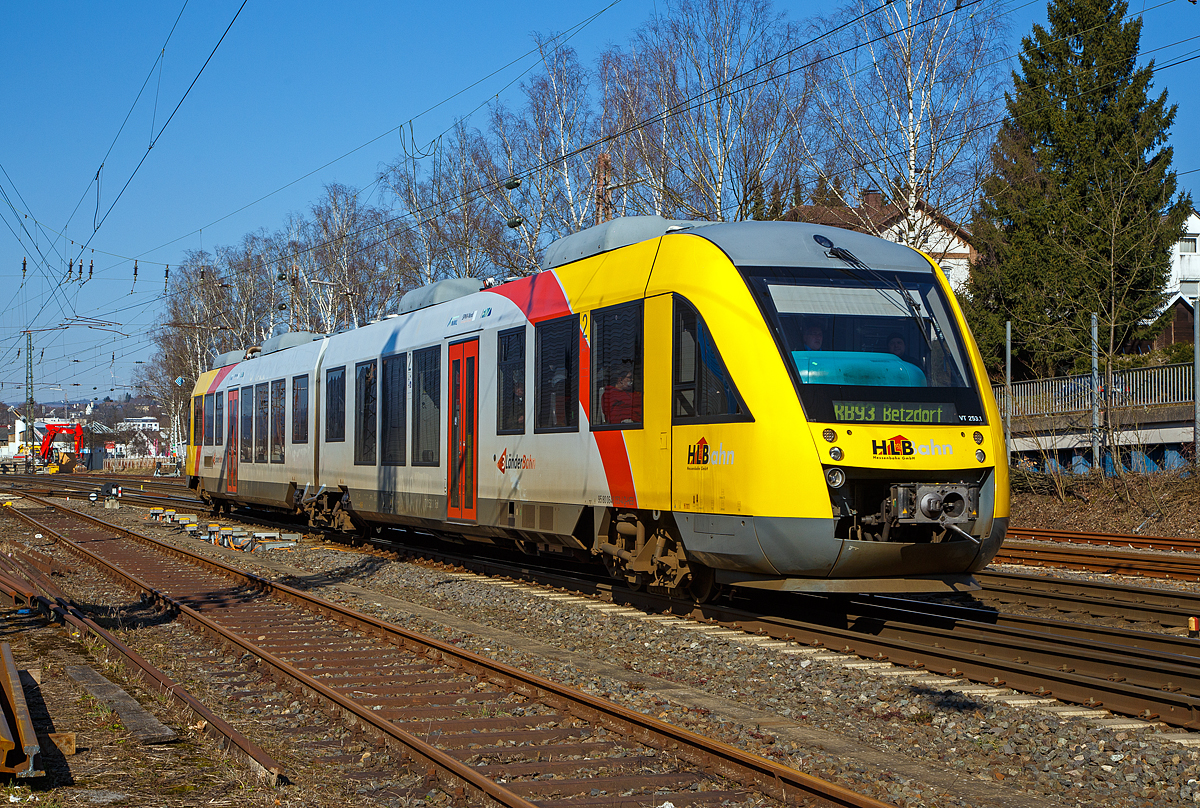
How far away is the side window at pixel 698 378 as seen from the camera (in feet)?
30.3

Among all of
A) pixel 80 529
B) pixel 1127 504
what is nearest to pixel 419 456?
pixel 80 529

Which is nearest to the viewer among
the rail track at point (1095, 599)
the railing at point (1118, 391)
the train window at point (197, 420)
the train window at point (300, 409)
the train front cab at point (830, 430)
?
the train front cab at point (830, 430)

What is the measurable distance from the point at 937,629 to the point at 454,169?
3135 cm

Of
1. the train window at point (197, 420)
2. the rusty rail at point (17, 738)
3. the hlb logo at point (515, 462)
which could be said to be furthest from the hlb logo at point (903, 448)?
the train window at point (197, 420)

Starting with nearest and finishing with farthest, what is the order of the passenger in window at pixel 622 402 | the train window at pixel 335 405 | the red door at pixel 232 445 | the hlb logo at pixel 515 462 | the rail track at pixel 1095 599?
the rail track at pixel 1095 599
the passenger in window at pixel 622 402
the hlb logo at pixel 515 462
the train window at pixel 335 405
the red door at pixel 232 445

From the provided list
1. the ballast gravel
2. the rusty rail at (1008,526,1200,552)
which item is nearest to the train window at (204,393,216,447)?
the ballast gravel

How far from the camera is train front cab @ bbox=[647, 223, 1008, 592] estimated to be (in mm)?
8672

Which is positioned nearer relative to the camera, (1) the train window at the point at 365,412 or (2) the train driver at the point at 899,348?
(2) the train driver at the point at 899,348

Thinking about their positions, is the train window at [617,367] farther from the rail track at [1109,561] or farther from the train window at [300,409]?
the train window at [300,409]

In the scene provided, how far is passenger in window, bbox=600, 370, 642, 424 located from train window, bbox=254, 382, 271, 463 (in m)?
12.9

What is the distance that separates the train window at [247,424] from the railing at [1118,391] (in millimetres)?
16644

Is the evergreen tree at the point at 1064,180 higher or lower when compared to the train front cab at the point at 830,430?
higher

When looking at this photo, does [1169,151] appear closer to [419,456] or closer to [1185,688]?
[419,456]

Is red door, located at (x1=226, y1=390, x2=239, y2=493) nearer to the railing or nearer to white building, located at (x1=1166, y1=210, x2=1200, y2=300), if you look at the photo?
the railing
